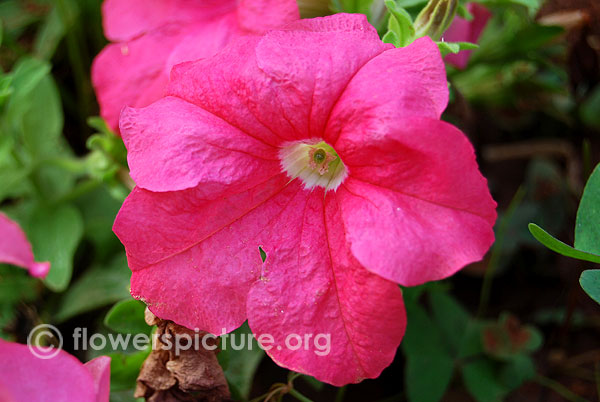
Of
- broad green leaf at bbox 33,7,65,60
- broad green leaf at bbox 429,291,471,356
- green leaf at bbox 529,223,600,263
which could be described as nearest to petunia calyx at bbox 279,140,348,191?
green leaf at bbox 529,223,600,263

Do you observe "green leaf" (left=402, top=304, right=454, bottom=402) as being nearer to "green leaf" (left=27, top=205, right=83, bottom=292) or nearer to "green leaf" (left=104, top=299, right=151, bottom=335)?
"green leaf" (left=104, top=299, right=151, bottom=335)

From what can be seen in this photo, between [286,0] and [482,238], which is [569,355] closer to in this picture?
[482,238]

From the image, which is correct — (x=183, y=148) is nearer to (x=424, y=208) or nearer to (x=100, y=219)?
(x=424, y=208)

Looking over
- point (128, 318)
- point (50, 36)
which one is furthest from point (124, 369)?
point (50, 36)

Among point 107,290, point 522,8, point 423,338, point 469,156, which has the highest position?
point 469,156

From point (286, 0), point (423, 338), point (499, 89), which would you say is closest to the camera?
point (286, 0)

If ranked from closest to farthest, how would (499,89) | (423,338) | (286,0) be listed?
(286,0)
(423,338)
(499,89)

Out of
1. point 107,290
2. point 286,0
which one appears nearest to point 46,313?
point 107,290
